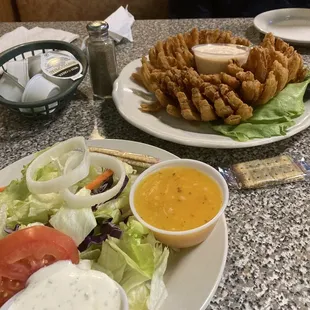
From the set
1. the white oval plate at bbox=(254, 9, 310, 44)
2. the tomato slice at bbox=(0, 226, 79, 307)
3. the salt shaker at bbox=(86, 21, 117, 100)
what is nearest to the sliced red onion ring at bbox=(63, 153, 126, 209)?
the tomato slice at bbox=(0, 226, 79, 307)

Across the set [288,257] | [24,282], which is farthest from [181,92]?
[24,282]

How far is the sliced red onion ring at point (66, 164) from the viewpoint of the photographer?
91 centimetres

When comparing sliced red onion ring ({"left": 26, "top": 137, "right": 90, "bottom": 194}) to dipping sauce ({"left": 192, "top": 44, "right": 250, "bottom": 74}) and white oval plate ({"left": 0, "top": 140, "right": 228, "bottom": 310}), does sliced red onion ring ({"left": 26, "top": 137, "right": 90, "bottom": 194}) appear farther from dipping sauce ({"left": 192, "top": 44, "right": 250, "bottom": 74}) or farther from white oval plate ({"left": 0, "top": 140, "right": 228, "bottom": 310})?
dipping sauce ({"left": 192, "top": 44, "right": 250, "bottom": 74})

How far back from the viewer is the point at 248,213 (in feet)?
3.37

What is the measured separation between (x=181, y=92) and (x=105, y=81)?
0.34 meters

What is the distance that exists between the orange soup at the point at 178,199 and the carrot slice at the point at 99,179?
8 cm

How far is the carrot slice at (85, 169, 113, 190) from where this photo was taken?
3.18 ft

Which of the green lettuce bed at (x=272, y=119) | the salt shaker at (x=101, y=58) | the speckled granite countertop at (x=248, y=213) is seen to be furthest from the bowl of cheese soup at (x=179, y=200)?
the salt shaker at (x=101, y=58)

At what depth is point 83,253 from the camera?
2.80 feet

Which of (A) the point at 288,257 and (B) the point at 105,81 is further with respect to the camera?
(B) the point at 105,81

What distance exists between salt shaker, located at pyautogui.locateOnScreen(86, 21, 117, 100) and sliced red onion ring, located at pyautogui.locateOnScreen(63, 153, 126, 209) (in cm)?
52

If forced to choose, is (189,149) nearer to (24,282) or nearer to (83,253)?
(83,253)

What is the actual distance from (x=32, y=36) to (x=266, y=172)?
1.27 meters

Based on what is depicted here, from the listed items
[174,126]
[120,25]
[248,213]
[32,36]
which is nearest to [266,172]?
[248,213]
